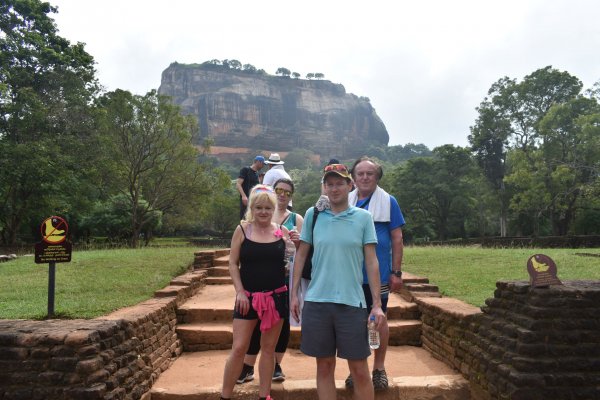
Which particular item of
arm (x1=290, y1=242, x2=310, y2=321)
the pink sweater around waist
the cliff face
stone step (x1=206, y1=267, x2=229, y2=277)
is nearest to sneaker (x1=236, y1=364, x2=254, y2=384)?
the pink sweater around waist

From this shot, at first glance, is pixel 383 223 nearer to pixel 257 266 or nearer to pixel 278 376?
pixel 257 266

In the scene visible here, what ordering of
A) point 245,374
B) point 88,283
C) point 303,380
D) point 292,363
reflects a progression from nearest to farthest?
point 245,374 → point 303,380 → point 292,363 → point 88,283

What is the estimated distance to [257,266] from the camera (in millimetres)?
3051

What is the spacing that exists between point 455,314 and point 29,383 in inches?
141

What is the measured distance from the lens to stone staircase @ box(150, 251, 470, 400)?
3.57m

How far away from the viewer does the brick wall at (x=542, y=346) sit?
2.96 metres

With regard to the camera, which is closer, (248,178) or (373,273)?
(373,273)

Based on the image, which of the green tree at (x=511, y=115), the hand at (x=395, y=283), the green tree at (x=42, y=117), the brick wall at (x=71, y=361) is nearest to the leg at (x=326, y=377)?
the hand at (x=395, y=283)

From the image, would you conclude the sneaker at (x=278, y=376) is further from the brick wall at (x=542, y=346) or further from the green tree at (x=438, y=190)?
Answer: the green tree at (x=438, y=190)

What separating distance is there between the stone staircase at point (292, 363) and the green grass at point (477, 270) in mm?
468

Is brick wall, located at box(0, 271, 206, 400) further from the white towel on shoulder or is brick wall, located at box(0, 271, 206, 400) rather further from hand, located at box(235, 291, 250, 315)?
the white towel on shoulder

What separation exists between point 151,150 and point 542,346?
731 inches

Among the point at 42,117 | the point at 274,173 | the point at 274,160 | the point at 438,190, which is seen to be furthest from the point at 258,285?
the point at 438,190

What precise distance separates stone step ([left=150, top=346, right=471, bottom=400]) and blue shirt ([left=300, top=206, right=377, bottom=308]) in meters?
1.29
